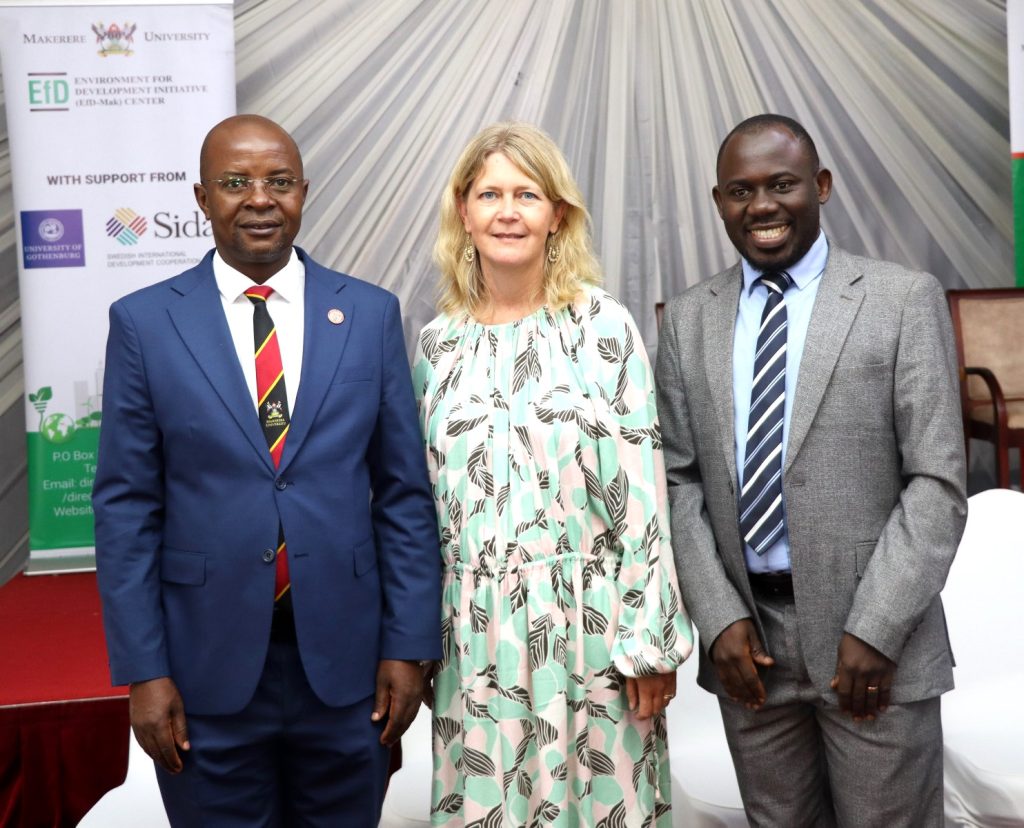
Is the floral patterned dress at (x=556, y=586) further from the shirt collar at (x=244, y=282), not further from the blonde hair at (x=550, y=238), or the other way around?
the shirt collar at (x=244, y=282)

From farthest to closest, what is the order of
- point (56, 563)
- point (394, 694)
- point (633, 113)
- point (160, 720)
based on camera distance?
point (633, 113) < point (56, 563) < point (394, 694) < point (160, 720)

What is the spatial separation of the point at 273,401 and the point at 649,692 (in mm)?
817

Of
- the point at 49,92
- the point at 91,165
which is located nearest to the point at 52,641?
the point at 91,165

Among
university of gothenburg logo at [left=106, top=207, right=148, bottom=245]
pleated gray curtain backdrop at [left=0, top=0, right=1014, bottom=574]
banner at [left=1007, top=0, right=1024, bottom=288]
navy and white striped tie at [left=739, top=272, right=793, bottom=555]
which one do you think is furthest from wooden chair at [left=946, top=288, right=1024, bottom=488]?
university of gothenburg logo at [left=106, top=207, right=148, bottom=245]

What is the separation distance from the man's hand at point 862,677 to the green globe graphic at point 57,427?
10.4ft

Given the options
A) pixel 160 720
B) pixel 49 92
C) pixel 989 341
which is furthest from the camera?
pixel 989 341

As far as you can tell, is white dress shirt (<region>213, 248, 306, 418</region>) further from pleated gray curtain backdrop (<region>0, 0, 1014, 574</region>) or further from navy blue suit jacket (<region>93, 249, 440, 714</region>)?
pleated gray curtain backdrop (<region>0, 0, 1014, 574</region>)

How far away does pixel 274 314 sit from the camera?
6.44 ft

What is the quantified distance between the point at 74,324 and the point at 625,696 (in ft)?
9.56

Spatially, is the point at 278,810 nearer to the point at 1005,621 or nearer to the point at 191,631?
the point at 191,631

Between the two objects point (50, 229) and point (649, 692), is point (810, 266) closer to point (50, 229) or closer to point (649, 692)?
point (649, 692)

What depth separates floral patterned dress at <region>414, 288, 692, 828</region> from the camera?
198 centimetres

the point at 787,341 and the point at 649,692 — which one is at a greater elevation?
the point at 787,341

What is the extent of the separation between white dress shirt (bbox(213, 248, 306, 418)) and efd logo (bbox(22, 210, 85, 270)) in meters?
2.40
